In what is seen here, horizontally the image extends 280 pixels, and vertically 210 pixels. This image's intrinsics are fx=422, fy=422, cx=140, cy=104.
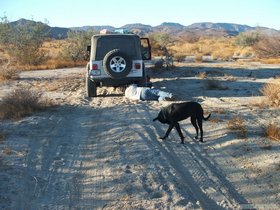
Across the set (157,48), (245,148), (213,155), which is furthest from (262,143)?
(157,48)

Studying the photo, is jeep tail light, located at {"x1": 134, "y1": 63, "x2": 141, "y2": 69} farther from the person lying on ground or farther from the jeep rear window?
the person lying on ground

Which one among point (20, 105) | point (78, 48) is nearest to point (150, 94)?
point (20, 105)

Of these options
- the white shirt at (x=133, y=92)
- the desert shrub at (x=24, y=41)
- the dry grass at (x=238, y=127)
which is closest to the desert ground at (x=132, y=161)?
the dry grass at (x=238, y=127)

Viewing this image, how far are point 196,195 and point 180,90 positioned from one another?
9468 mm

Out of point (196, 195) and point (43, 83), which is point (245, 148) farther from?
point (43, 83)

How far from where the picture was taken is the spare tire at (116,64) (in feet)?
40.7

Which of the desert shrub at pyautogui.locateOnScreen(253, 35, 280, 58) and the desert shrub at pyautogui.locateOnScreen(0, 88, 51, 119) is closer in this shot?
the desert shrub at pyautogui.locateOnScreen(0, 88, 51, 119)

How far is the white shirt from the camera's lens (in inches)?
490

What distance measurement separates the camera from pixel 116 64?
1248 cm

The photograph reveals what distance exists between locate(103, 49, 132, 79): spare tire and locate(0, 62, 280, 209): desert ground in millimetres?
1314

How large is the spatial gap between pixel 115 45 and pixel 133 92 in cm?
158

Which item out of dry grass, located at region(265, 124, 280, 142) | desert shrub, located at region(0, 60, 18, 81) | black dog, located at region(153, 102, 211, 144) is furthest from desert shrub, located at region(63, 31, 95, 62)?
dry grass, located at region(265, 124, 280, 142)

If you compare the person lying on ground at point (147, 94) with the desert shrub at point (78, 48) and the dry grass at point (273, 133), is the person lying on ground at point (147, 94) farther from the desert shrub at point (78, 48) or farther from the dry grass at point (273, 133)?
the desert shrub at point (78, 48)

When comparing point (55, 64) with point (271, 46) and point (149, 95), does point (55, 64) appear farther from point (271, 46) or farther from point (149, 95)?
point (149, 95)
